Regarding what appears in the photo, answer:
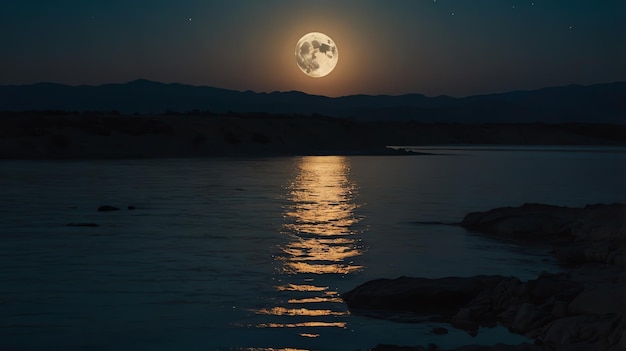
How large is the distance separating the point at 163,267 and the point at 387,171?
1523 inches

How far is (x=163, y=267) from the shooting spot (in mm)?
16219

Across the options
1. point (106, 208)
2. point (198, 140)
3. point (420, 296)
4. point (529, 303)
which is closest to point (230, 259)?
point (420, 296)

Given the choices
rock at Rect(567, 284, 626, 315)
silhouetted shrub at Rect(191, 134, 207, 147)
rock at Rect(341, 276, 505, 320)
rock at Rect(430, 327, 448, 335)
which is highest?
silhouetted shrub at Rect(191, 134, 207, 147)

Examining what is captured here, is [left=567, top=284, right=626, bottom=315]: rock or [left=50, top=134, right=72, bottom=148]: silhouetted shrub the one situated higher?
[left=50, top=134, right=72, bottom=148]: silhouetted shrub

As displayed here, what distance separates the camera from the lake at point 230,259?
11.2 m

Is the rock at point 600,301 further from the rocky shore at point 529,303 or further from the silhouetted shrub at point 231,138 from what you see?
the silhouetted shrub at point 231,138

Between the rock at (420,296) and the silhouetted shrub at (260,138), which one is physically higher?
the silhouetted shrub at (260,138)

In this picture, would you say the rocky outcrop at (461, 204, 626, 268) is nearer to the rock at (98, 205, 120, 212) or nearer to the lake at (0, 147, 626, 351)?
the lake at (0, 147, 626, 351)

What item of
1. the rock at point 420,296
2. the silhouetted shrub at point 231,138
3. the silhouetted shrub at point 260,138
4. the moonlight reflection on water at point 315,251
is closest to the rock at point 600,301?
the rock at point 420,296

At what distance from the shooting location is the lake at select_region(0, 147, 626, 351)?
1124 cm

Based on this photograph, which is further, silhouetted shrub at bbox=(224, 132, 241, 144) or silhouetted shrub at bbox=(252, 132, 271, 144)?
silhouetted shrub at bbox=(252, 132, 271, 144)

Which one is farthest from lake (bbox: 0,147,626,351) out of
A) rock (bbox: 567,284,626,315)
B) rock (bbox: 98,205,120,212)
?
rock (bbox: 567,284,626,315)

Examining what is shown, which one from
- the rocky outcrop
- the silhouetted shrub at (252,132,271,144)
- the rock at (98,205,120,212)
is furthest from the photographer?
the silhouetted shrub at (252,132,271,144)

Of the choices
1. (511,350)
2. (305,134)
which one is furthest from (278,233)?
(305,134)
